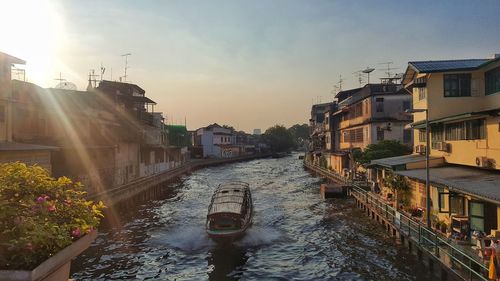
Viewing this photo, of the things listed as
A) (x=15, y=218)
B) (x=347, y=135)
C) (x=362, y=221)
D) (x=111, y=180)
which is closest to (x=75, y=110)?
(x=111, y=180)

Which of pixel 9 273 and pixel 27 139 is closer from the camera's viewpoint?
pixel 9 273

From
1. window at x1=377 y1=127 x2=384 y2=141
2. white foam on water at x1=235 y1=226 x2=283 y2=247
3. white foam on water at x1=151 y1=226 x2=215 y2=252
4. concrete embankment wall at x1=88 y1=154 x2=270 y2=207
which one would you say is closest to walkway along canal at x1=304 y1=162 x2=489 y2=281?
white foam on water at x1=235 y1=226 x2=283 y2=247

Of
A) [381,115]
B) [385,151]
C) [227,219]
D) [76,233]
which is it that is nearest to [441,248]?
[227,219]

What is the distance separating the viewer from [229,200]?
112ft

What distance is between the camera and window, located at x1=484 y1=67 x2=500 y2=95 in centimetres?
2745

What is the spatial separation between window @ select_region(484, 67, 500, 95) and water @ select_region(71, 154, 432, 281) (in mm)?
12498

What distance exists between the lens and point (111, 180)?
54844 millimetres

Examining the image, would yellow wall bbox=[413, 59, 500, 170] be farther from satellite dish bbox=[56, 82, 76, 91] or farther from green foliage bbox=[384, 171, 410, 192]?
satellite dish bbox=[56, 82, 76, 91]

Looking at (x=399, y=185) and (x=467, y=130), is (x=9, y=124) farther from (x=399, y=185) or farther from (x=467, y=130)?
(x=467, y=130)

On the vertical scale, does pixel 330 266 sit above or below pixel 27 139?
below

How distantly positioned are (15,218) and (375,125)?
54.8m

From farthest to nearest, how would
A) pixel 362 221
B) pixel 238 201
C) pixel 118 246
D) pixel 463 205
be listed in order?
pixel 362 221, pixel 238 201, pixel 118 246, pixel 463 205

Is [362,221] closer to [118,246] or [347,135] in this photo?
A: [118,246]

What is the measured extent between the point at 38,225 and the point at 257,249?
79.9ft
